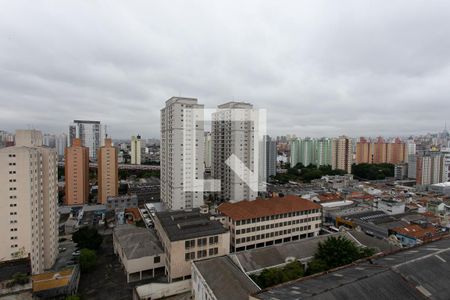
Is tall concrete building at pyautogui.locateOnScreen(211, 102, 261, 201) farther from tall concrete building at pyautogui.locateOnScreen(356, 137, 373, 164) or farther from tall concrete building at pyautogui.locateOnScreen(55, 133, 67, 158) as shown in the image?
tall concrete building at pyautogui.locateOnScreen(55, 133, 67, 158)

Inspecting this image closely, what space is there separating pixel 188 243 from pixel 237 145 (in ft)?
55.2

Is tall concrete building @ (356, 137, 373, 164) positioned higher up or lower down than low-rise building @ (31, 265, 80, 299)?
higher up

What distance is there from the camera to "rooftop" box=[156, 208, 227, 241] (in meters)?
14.5

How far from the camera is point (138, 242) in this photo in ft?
53.1

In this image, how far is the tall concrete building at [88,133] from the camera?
62969 millimetres

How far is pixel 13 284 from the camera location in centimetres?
1201

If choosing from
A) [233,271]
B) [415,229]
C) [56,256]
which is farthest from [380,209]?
[56,256]

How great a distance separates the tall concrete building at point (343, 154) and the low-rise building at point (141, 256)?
4655cm

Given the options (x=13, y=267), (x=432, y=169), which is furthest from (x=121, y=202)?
(x=432, y=169)

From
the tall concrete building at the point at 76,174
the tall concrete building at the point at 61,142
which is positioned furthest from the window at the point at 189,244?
the tall concrete building at the point at 61,142

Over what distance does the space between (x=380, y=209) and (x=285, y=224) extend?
39.0 ft

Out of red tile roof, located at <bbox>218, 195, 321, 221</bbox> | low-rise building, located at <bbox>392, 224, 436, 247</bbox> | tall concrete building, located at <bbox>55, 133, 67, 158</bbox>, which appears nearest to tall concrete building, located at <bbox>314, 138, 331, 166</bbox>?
low-rise building, located at <bbox>392, 224, 436, 247</bbox>

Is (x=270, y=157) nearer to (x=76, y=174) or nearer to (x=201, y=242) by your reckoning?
(x=76, y=174)

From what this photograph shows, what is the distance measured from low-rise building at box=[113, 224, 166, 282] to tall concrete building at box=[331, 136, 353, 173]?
46.5m
